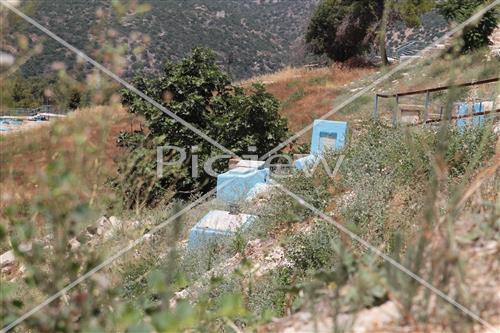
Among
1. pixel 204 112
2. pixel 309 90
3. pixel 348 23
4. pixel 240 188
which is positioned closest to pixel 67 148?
pixel 240 188

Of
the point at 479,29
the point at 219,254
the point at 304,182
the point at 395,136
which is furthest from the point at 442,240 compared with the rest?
the point at 479,29

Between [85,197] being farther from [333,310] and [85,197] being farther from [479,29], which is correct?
[479,29]

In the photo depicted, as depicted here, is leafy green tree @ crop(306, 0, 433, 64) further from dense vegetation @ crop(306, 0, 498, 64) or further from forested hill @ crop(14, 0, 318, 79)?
forested hill @ crop(14, 0, 318, 79)

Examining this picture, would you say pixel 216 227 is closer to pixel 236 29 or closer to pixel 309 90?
pixel 309 90

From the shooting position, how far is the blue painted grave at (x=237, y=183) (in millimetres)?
6994

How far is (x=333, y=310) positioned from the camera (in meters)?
1.54

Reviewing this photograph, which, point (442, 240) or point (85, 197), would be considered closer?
point (442, 240)

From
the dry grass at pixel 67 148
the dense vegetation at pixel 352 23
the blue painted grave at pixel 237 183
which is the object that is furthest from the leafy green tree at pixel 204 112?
the dense vegetation at pixel 352 23

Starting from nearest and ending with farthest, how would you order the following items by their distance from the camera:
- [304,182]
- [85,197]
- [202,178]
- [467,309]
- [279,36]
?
[467,309] < [85,197] < [304,182] < [202,178] < [279,36]

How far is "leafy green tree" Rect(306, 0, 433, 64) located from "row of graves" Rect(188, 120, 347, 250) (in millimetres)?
15706

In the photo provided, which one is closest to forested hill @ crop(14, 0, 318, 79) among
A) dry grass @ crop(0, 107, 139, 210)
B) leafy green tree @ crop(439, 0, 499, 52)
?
leafy green tree @ crop(439, 0, 499, 52)

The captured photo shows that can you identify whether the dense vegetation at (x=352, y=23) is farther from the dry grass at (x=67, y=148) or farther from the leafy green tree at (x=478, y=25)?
the dry grass at (x=67, y=148)

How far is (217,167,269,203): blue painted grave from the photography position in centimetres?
699

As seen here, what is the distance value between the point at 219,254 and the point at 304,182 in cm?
138
